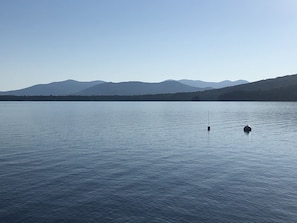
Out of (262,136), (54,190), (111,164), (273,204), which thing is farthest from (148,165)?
(262,136)

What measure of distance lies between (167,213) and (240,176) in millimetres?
16908

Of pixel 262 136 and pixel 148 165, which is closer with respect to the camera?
pixel 148 165

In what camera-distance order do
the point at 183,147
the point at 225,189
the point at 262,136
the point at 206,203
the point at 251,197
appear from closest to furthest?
the point at 206,203, the point at 251,197, the point at 225,189, the point at 183,147, the point at 262,136

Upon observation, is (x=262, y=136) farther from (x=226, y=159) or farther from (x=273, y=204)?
(x=273, y=204)

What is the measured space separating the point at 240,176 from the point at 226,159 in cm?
1103

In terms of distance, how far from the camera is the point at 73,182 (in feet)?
114

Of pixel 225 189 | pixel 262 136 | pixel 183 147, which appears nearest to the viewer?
pixel 225 189

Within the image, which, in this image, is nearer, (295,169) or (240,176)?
(240,176)

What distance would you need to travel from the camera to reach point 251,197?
30344 millimetres

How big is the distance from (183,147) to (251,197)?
30.9 meters

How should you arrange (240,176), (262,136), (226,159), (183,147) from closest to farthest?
(240,176)
(226,159)
(183,147)
(262,136)

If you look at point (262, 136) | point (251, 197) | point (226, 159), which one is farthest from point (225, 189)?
point (262, 136)

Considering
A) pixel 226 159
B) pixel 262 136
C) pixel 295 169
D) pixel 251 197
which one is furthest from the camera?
pixel 262 136

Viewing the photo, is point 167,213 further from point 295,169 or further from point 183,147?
point 183,147
